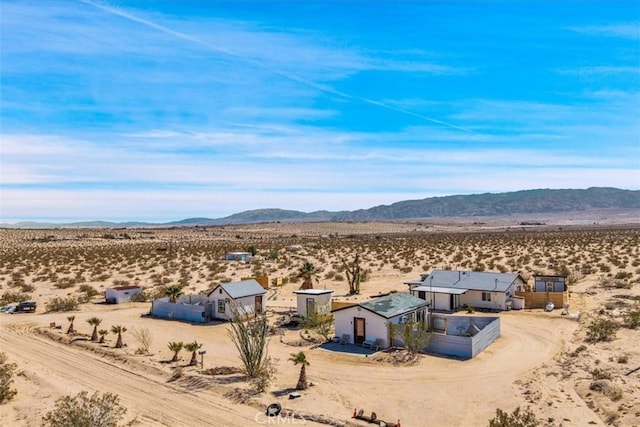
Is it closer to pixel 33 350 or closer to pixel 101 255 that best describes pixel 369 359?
pixel 33 350

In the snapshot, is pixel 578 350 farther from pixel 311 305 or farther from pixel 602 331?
pixel 311 305

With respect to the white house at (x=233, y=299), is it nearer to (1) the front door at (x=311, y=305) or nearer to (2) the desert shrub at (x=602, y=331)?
(1) the front door at (x=311, y=305)

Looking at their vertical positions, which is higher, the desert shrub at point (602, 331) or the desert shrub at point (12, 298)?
the desert shrub at point (12, 298)

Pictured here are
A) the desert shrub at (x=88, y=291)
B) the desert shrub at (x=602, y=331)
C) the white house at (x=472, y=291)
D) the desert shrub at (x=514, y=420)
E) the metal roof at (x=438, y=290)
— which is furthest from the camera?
the desert shrub at (x=88, y=291)

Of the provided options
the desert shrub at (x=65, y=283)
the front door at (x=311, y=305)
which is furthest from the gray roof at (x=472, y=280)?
the desert shrub at (x=65, y=283)

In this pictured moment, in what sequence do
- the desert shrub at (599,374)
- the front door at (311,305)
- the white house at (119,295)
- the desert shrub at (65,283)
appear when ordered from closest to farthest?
the desert shrub at (599,374), the front door at (311,305), the white house at (119,295), the desert shrub at (65,283)

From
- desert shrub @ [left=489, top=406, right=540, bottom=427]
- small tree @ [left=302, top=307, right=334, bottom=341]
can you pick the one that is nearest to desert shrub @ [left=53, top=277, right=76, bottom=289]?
small tree @ [left=302, top=307, right=334, bottom=341]
